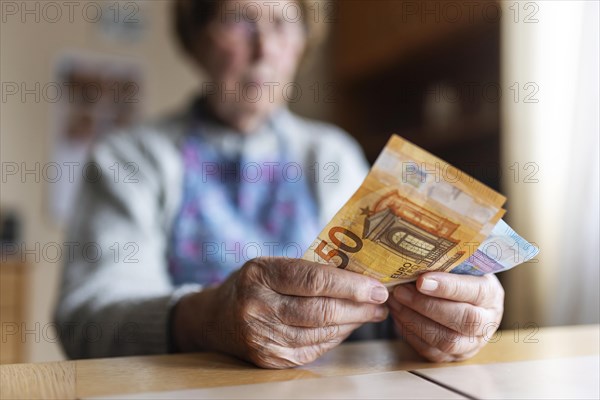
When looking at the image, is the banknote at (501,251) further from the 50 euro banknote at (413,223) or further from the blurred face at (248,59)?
the blurred face at (248,59)

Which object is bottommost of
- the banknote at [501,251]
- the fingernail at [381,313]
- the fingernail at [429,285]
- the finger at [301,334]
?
the finger at [301,334]

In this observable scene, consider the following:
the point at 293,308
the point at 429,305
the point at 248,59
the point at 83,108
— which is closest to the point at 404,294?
the point at 429,305

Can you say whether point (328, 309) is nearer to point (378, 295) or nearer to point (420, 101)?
point (378, 295)

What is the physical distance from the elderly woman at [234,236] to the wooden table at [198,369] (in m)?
0.03

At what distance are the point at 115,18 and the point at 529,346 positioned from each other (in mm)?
3147

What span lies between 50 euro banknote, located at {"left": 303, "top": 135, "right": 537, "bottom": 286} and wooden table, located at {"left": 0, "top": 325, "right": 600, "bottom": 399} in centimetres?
13

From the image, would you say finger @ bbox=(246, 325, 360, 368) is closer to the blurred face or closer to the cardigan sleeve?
the cardigan sleeve

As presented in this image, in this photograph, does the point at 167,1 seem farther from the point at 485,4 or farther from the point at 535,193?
the point at 535,193

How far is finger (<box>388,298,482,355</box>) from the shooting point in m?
0.71

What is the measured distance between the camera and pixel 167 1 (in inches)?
140

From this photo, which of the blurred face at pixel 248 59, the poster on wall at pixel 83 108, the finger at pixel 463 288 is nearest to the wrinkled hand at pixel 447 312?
the finger at pixel 463 288

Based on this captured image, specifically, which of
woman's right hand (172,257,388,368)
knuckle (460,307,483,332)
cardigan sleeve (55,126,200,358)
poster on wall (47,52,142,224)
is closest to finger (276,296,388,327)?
woman's right hand (172,257,388,368)

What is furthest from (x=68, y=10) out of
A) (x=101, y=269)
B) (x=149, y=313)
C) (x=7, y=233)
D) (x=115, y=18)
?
(x=149, y=313)

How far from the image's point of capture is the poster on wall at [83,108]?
3.32 m
